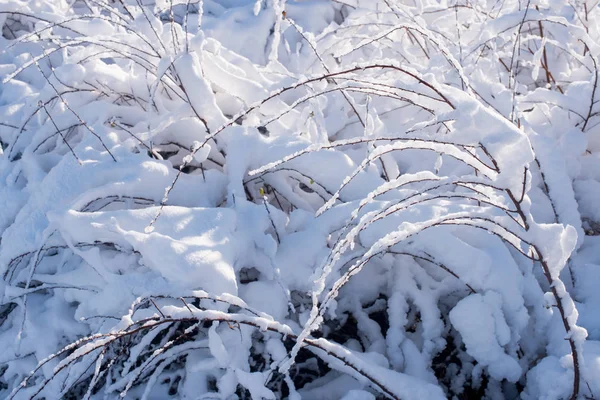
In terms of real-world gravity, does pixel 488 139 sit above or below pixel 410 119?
above

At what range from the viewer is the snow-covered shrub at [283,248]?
815 millimetres

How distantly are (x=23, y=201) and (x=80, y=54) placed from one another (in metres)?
0.46

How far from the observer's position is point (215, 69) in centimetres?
130

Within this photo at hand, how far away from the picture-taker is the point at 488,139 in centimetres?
55

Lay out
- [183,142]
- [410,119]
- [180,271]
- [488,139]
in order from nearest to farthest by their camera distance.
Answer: [488,139] < [180,271] < [183,142] < [410,119]

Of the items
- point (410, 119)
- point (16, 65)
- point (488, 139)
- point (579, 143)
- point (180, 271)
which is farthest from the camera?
point (16, 65)

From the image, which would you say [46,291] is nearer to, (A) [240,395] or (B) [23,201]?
(B) [23,201]

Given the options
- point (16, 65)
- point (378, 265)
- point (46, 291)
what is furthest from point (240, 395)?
point (16, 65)

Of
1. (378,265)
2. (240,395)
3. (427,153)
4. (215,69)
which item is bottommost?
(240,395)

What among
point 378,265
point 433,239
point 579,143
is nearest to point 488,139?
point 433,239

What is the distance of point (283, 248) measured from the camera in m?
1.04

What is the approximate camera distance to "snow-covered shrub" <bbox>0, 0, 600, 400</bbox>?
0.81 metres

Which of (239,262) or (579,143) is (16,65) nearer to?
(239,262)

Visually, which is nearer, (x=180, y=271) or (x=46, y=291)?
(x=180, y=271)
